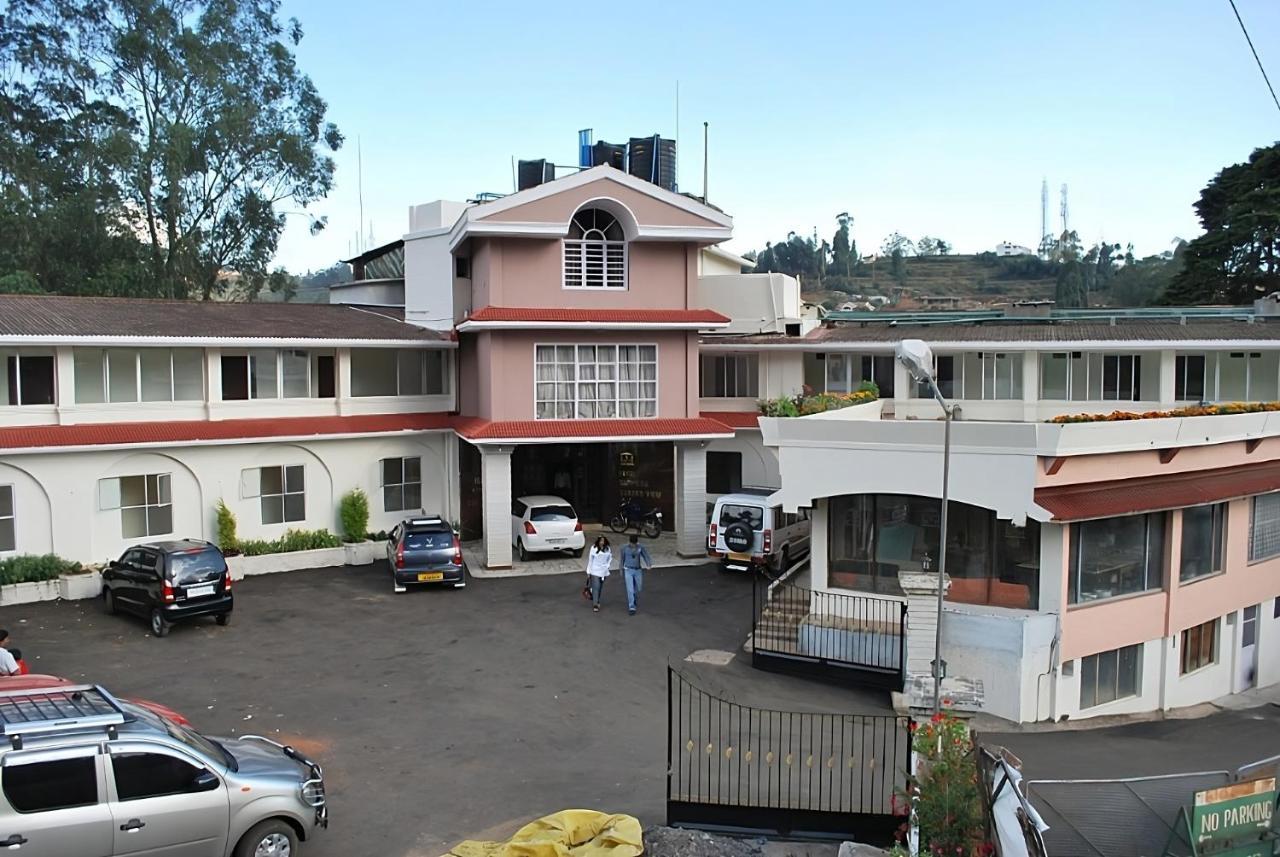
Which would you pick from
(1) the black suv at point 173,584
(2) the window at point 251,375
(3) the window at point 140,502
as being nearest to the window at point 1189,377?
(2) the window at point 251,375

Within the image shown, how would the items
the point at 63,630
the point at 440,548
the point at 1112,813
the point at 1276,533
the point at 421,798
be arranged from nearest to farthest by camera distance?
the point at 1112,813 → the point at 421,798 → the point at 63,630 → the point at 1276,533 → the point at 440,548

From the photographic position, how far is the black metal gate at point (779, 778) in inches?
428

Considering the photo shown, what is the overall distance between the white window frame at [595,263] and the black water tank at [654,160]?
6.16 meters

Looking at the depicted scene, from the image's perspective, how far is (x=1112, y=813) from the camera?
8.45 m

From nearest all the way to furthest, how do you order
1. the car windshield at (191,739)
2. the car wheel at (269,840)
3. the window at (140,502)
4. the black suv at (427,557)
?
the car wheel at (269,840), the car windshield at (191,739), the black suv at (427,557), the window at (140,502)

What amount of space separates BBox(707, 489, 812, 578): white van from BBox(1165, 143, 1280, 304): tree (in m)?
32.8

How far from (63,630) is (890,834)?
1540 centimetres

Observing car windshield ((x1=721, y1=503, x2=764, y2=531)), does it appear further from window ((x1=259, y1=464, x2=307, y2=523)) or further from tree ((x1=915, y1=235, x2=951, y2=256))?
tree ((x1=915, y1=235, x2=951, y2=256))

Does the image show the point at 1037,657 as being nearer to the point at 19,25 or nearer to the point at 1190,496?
the point at 1190,496

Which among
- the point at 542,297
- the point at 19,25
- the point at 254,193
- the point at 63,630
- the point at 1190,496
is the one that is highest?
the point at 19,25

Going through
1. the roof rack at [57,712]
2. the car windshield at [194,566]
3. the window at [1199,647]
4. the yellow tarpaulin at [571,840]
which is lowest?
the window at [1199,647]

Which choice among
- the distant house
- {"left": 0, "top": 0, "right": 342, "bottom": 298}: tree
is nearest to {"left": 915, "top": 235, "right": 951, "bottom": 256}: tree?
the distant house

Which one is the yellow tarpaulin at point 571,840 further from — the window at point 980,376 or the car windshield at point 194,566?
the window at point 980,376

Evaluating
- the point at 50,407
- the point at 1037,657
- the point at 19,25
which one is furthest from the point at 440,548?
the point at 19,25
